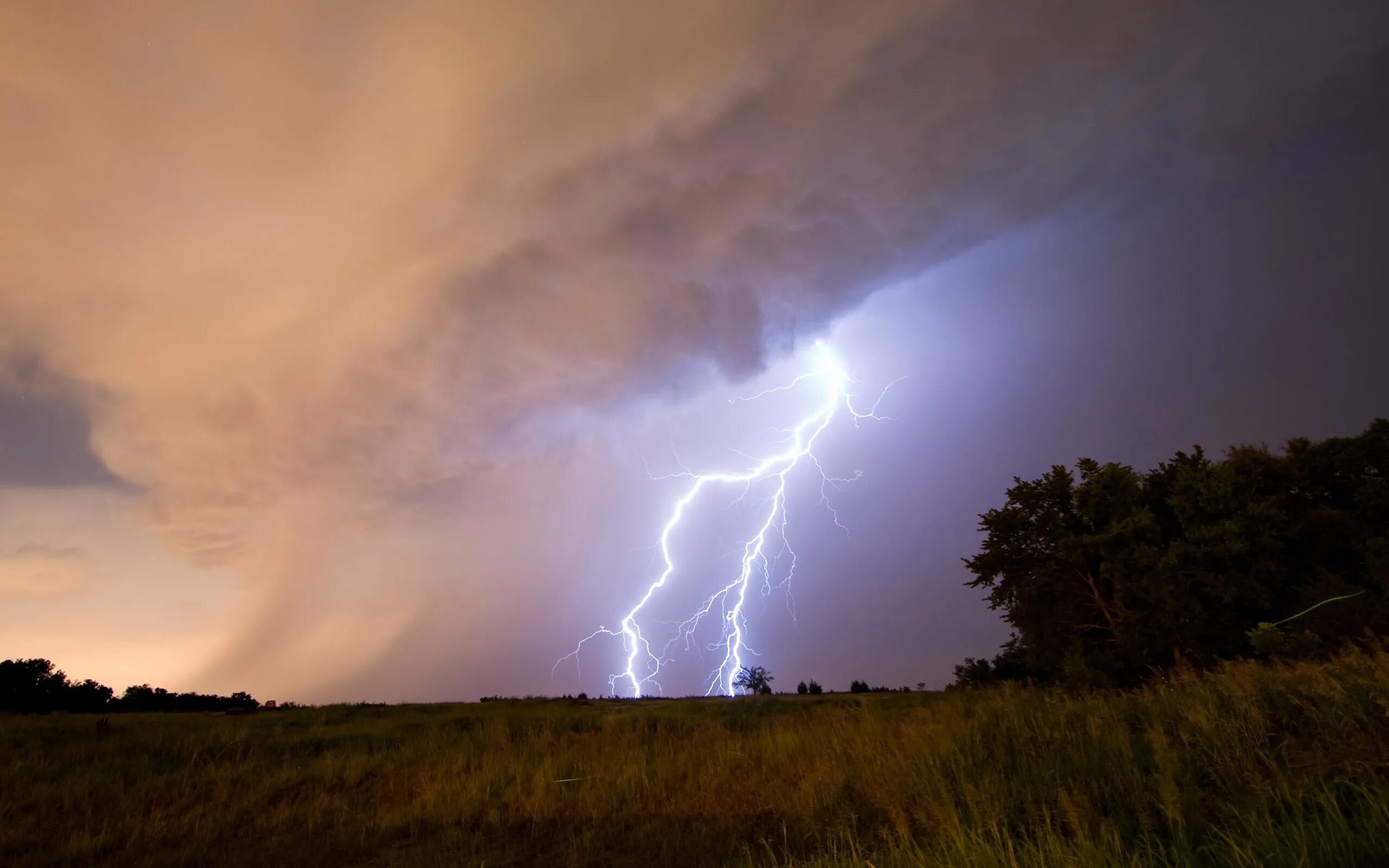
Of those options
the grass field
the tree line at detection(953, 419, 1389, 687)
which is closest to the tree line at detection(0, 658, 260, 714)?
the grass field

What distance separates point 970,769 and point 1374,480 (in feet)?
79.5

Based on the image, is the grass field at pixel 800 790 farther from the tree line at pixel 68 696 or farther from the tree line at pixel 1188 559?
the tree line at pixel 68 696

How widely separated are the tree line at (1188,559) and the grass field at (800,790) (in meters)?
10.8

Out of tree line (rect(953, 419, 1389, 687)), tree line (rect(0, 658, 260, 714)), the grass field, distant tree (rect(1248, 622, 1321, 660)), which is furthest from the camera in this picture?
tree line (rect(0, 658, 260, 714))

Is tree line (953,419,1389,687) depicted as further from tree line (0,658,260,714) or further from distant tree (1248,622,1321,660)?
tree line (0,658,260,714)

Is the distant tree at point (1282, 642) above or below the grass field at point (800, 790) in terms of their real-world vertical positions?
above

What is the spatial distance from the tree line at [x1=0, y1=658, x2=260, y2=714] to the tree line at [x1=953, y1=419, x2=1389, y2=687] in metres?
33.2

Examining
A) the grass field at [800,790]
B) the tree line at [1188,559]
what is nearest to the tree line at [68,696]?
the grass field at [800,790]

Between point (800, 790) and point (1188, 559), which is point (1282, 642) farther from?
point (800, 790)

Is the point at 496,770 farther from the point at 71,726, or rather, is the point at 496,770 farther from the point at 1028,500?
the point at 1028,500

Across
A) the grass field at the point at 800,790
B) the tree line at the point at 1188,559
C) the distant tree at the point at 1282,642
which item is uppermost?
the tree line at the point at 1188,559

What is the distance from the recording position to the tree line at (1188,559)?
61.7ft

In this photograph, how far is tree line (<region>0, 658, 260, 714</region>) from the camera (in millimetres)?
30031

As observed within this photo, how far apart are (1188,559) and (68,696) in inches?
1837
